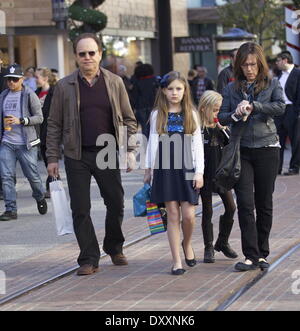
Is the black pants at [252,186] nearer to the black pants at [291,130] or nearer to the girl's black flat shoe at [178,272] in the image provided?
the girl's black flat shoe at [178,272]

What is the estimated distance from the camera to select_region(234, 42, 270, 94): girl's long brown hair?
834 cm

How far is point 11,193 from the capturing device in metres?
12.3

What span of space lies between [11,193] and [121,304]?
17.5ft

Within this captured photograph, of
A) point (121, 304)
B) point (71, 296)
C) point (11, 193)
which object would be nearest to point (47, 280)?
point (71, 296)

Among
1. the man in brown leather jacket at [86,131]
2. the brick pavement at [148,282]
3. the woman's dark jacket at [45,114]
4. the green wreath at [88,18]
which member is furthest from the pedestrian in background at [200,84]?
the man in brown leather jacket at [86,131]

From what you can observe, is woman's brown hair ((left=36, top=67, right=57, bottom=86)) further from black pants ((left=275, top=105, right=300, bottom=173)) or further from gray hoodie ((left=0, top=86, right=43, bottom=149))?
black pants ((left=275, top=105, right=300, bottom=173))

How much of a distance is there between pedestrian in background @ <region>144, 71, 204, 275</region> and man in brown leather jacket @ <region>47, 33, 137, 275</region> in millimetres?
404

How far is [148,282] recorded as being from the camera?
8.12 meters

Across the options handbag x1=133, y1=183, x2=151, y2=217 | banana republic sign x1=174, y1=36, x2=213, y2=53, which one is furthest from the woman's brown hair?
banana republic sign x1=174, y1=36, x2=213, y2=53

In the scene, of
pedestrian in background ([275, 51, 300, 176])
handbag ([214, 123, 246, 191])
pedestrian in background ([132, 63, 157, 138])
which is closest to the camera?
handbag ([214, 123, 246, 191])

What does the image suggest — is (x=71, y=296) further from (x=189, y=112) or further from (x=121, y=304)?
(x=189, y=112)

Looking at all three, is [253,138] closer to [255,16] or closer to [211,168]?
[211,168]

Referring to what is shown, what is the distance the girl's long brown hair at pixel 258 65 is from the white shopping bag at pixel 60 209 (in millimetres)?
1763

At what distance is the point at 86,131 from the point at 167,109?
2.41ft
